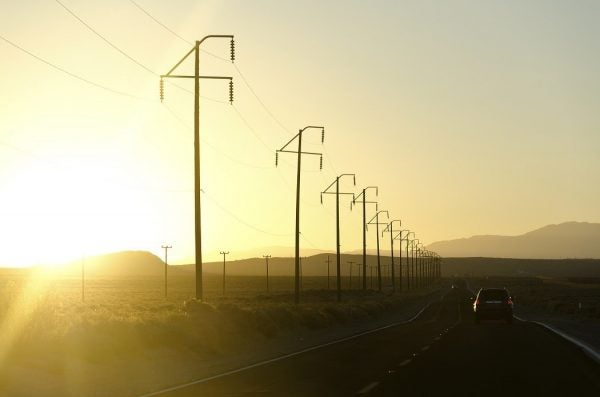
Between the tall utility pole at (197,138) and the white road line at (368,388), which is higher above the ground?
the tall utility pole at (197,138)

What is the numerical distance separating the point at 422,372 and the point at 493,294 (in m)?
34.9

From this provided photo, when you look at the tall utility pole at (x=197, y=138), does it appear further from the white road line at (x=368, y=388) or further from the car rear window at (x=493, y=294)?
the car rear window at (x=493, y=294)

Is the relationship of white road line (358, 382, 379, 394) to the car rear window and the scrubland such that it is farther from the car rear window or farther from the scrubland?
the car rear window

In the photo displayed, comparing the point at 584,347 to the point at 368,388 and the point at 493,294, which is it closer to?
the point at 368,388

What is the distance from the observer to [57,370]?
2181 centimetres

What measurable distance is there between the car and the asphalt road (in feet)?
63.5

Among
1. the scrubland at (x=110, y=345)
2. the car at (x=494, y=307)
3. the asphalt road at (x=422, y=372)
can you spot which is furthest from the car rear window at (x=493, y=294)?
the scrubland at (x=110, y=345)

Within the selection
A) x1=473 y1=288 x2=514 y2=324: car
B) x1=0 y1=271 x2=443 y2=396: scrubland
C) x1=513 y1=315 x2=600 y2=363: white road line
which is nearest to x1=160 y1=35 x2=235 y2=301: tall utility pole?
x1=0 y1=271 x2=443 y2=396: scrubland

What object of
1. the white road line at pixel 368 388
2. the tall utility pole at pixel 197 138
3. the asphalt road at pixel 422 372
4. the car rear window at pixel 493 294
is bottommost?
the asphalt road at pixel 422 372

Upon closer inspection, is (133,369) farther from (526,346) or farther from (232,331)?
(526,346)

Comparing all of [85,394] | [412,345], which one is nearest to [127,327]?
[85,394]

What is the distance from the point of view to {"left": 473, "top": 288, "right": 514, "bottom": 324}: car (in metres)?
56.0

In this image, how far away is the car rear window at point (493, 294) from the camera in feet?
186

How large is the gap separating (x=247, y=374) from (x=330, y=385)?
3.60 meters
